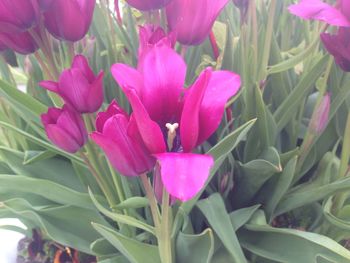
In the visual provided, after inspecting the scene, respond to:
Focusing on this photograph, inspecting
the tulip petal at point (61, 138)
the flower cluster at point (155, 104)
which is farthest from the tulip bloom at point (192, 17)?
the tulip petal at point (61, 138)

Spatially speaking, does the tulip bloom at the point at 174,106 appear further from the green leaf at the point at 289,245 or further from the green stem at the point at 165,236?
the green leaf at the point at 289,245

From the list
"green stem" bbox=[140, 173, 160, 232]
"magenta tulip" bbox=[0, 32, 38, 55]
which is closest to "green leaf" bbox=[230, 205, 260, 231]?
"green stem" bbox=[140, 173, 160, 232]

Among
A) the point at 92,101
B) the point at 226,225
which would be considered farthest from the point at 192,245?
the point at 92,101

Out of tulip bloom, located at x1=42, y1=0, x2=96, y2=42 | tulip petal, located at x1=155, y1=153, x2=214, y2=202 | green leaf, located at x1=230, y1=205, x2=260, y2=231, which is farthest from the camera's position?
green leaf, located at x1=230, y1=205, x2=260, y2=231

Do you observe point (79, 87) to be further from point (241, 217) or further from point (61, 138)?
point (241, 217)

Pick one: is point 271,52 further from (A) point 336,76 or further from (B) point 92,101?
(B) point 92,101

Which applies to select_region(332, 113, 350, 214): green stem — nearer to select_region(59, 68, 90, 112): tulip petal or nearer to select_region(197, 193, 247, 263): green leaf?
select_region(197, 193, 247, 263): green leaf
